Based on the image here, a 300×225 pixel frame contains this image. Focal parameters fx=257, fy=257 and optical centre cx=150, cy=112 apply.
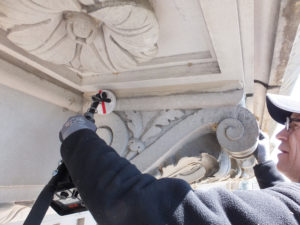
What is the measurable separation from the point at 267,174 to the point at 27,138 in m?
0.96

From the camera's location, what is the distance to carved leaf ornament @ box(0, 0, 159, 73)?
0.66 metres

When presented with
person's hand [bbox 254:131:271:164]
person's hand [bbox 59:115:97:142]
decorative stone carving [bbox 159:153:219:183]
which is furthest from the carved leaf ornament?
person's hand [bbox 254:131:271:164]

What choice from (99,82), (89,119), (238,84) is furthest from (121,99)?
(238,84)

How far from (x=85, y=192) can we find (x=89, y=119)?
0.32 metres

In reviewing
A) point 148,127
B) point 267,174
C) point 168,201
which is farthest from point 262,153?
point 168,201

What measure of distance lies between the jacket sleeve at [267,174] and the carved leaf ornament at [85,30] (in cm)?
66

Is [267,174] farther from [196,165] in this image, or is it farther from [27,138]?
[27,138]

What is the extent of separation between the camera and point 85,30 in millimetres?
757

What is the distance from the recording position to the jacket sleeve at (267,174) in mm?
995

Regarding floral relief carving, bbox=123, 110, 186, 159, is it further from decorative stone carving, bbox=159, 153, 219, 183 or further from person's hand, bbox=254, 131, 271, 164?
person's hand, bbox=254, 131, 271, 164

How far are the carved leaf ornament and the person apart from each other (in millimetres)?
342

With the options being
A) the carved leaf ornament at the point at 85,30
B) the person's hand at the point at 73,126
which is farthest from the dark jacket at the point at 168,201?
the carved leaf ornament at the point at 85,30

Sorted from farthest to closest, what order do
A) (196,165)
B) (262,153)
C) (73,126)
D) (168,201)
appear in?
1. (196,165)
2. (262,153)
3. (73,126)
4. (168,201)

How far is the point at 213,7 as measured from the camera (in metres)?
0.67
